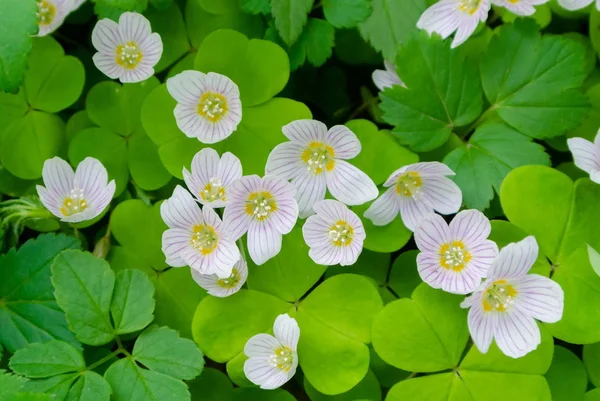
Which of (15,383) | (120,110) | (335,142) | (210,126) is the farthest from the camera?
(120,110)

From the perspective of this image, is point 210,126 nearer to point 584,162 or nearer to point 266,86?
point 266,86

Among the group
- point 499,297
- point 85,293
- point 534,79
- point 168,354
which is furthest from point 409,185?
point 85,293

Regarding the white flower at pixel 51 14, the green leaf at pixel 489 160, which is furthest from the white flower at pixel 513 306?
the white flower at pixel 51 14

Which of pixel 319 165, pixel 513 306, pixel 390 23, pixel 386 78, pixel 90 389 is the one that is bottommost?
pixel 90 389

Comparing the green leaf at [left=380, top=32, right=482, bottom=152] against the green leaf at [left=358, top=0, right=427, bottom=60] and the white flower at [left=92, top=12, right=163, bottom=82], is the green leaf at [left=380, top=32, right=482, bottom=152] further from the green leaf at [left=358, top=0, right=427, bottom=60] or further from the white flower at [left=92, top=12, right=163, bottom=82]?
the white flower at [left=92, top=12, right=163, bottom=82]

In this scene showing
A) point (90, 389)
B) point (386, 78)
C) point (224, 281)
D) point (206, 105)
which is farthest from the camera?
point (386, 78)

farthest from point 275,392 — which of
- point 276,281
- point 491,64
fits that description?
point 491,64

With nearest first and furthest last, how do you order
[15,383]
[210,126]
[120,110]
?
[15,383] → [210,126] → [120,110]

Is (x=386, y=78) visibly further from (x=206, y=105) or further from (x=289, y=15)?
(x=206, y=105)
